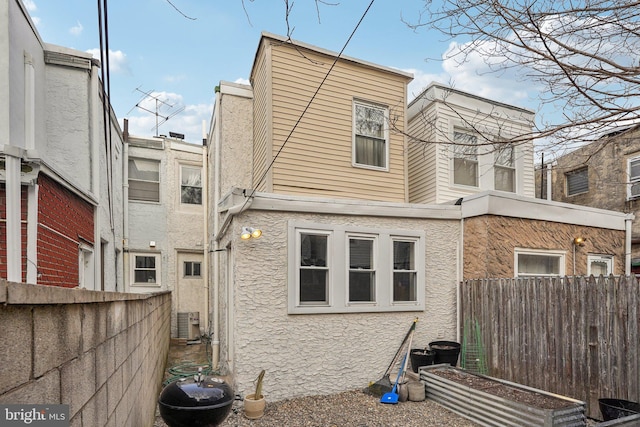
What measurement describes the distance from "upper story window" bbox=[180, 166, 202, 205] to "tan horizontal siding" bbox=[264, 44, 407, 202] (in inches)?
218

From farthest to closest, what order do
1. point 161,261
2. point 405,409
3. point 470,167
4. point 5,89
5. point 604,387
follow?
point 161,261 < point 470,167 < point 405,409 < point 604,387 < point 5,89

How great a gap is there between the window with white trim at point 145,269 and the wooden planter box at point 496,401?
833cm

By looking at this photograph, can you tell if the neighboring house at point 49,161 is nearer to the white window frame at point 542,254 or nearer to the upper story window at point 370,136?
the upper story window at point 370,136

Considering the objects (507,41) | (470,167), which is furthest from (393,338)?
(507,41)

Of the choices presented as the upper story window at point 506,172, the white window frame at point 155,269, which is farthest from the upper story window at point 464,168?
the white window frame at point 155,269

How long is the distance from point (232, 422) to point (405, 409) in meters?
2.63

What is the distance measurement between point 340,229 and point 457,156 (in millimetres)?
3931

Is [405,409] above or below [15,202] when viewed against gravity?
below

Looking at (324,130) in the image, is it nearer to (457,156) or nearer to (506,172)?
(457,156)

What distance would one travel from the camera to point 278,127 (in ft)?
23.4

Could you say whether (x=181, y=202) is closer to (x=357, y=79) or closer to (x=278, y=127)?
(x=278, y=127)

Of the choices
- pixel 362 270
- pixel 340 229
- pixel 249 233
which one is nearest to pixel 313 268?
pixel 340 229

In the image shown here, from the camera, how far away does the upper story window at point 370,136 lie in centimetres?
784

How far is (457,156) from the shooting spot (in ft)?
28.1
